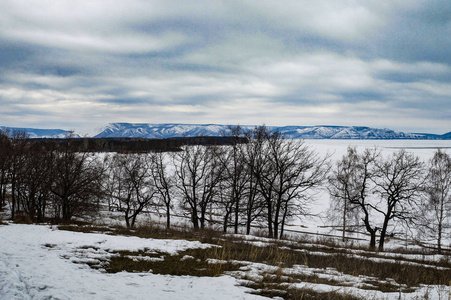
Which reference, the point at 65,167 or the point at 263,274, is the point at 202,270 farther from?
the point at 65,167

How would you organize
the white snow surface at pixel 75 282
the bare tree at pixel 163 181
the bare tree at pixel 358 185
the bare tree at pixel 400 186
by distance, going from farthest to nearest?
1. the bare tree at pixel 163 181
2. the bare tree at pixel 358 185
3. the bare tree at pixel 400 186
4. the white snow surface at pixel 75 282

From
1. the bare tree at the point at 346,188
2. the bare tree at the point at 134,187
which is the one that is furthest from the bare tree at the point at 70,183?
the bare tree at the point at 346,188

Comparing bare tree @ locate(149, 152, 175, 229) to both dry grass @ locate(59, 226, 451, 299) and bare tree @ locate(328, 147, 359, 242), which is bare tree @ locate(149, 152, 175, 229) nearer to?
bare tree @ locate(328, 147, 359, 242)

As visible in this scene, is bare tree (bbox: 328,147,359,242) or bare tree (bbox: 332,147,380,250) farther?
bare tree (bbox: 328,147,359,242)

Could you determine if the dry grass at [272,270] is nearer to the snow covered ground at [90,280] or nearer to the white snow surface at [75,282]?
the snow covered ground at [90,280]

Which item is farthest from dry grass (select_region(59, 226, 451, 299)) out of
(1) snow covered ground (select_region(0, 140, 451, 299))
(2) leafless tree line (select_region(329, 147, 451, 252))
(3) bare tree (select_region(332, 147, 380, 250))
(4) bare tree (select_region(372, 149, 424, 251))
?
(4) bare tree (select_region(372, 149, 424, 251))

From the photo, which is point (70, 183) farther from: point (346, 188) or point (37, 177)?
point (346, 188)

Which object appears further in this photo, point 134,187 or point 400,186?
point 134,187

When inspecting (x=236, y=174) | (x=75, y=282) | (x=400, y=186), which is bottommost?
(x=75, y=282)

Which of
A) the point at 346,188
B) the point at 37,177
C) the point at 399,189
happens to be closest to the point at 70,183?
the point at 37,177

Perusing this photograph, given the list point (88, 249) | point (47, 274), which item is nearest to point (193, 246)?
point (88, 249)

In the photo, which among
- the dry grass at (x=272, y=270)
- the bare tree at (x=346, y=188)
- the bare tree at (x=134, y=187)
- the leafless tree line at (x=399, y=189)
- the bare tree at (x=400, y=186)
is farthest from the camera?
the bare tree at (x=134, y=187)

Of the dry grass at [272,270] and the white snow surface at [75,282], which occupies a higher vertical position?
the white snow surface at [75,282]

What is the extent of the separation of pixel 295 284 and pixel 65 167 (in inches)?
1171
